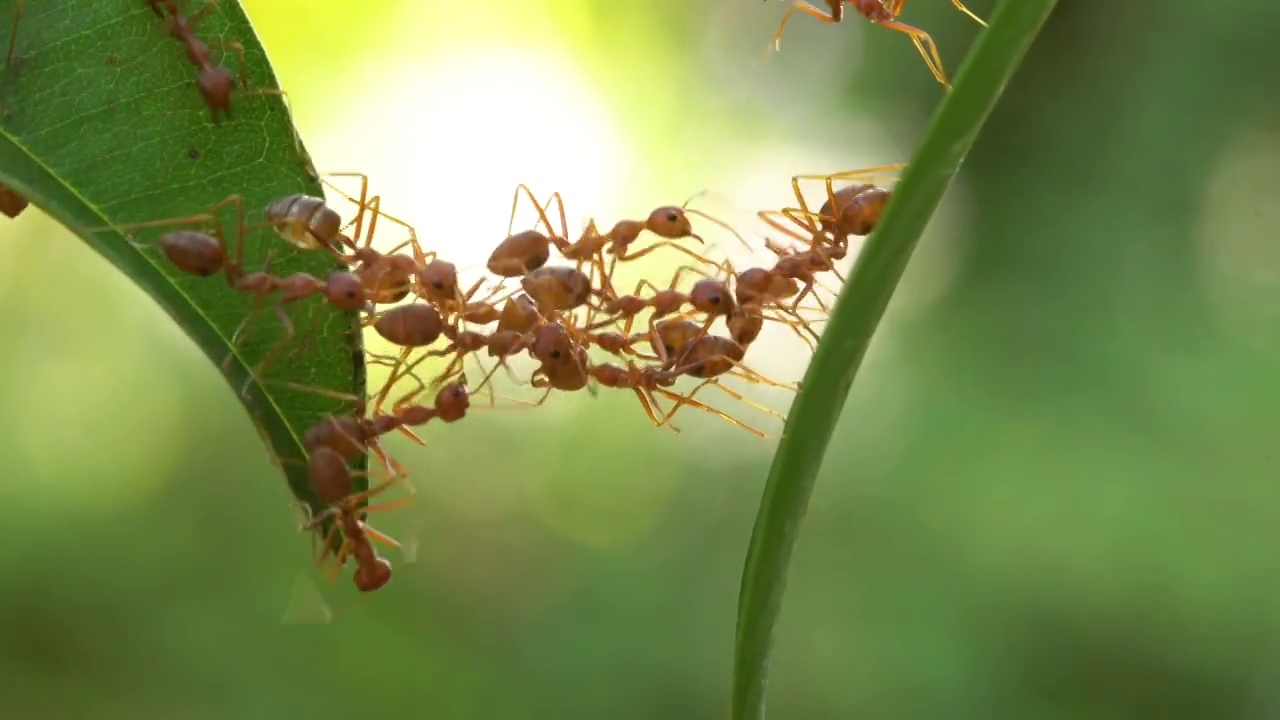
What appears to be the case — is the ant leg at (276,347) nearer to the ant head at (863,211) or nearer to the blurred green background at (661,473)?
the ant head at (863,211)

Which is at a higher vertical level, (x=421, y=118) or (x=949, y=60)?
(x=949, y=60)

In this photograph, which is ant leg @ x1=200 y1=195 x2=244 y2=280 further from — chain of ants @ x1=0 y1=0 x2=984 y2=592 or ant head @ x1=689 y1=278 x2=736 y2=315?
ant head @ x1=689 y1=278 x2=736 y2=315

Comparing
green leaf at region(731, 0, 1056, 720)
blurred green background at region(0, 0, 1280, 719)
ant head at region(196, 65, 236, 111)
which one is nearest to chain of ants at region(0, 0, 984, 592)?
ant head at region(196, 65, 236, 111)

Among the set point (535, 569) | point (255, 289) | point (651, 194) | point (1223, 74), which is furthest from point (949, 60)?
point (255, 289)

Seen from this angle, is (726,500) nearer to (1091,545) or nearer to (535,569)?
(535,569)

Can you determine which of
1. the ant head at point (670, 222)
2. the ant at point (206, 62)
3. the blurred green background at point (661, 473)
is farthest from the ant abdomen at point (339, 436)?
the blurred green background at point (661, 473)
